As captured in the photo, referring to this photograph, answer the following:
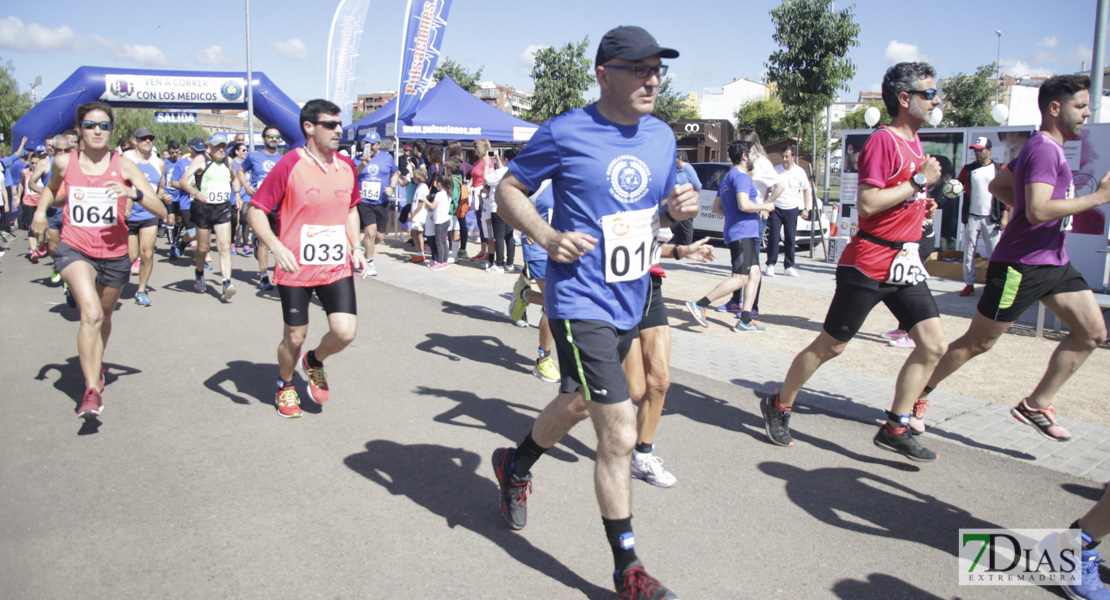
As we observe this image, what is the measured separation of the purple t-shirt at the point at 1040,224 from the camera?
3980 mm

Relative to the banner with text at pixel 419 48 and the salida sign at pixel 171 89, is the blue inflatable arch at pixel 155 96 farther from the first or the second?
the banner with text at pixel 419 48

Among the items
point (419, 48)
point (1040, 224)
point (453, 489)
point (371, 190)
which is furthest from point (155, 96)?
point (1040, 224)

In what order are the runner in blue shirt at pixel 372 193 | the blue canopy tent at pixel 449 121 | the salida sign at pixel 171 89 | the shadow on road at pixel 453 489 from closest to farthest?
the shadow on road at pixel 453 489, the runner in blue shirt at pixel 372 193, the salida sign at pixel 171 89, the blue canopy tent at pixel 449 121

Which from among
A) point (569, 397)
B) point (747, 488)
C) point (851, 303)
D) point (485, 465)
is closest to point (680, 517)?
point (747, 488)

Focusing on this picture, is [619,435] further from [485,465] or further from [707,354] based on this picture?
[707,354]

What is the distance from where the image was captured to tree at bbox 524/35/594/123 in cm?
4150

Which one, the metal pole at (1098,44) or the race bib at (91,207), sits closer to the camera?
the race bib at (91,207)

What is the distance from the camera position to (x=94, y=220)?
16.7ft

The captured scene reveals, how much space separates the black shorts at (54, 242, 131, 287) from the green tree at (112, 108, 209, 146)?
49.3 metres

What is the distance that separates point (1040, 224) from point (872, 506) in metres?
1.83

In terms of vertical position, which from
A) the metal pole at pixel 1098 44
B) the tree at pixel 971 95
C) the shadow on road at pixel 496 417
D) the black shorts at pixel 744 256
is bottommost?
the shadow on road at pixel 496 417

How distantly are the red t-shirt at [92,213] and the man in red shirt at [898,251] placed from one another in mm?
4650

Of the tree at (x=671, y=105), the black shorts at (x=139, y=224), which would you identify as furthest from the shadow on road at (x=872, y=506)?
the tree at (x=671, y=105)

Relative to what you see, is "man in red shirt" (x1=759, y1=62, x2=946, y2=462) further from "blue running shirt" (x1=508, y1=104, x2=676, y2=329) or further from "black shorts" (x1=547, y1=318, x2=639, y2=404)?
"black shorts" (x1=547, y1=318, x2=639, y2=404)
